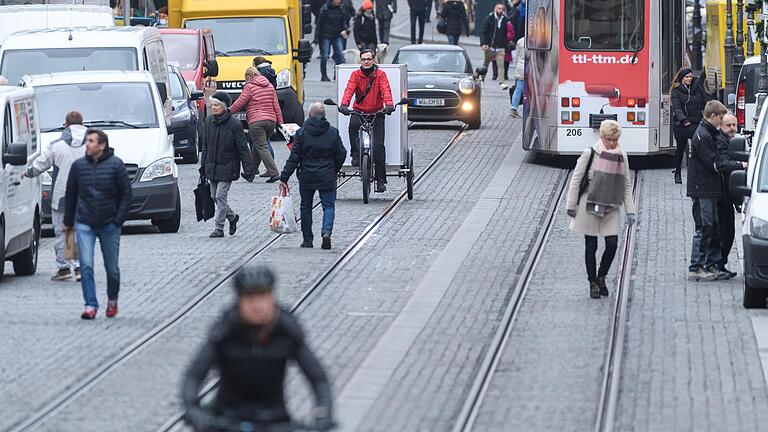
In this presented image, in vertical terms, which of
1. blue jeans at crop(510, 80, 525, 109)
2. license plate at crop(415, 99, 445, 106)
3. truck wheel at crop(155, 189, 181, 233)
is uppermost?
license plate at crop(415, 99, 445, 106)

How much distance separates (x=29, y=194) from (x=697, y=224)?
6.43m

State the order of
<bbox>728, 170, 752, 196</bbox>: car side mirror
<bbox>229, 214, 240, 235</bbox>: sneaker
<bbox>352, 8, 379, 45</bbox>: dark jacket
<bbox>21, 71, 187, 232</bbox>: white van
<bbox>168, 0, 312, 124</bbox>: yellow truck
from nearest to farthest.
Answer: <bbox>728, 170, 752, 196</bbox>: car side mirror, <bbox>229, 214, 240, 235</bbox>: sneaker, <bbox>21, 71, 187, 232</bbox>: white van, <bbox>168, 0, 312, 124</bbox>: yellow truck, <bbox>352, 8, 379, 45</bbox>: dark jacket

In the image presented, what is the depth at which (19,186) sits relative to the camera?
16547 millimetres

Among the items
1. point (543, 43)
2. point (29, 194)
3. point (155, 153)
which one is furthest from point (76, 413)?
point (543, 43)

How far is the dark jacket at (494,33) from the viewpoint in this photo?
136 feet

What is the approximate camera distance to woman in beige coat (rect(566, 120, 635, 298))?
14.8 meters

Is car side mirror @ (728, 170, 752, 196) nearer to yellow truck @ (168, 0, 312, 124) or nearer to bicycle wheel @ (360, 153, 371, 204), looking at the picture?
bicycle wheel @ (360, 153, 371, 204)

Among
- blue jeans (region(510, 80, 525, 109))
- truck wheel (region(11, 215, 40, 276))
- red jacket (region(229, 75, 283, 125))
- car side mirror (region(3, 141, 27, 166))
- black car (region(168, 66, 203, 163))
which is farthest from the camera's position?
blue jeans (region(510, 80, 525, 109))

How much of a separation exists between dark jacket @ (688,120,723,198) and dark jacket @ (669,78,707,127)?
6.95m

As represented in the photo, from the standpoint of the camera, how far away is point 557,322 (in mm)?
13680

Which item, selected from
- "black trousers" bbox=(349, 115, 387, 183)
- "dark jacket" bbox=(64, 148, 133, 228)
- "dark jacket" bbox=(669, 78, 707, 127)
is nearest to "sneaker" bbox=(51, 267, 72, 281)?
"dark jacket" bbox=(64, 148, 133, 228)

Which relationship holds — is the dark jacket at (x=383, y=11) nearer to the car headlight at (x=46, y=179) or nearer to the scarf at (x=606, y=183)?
the car headlight at (x=46, y=179)

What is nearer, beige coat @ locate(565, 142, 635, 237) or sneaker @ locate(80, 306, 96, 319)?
sneaker @ locate(80, 306, 96, 319)

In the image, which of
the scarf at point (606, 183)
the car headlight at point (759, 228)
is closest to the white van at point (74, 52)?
the scarf at point (606, 183)
